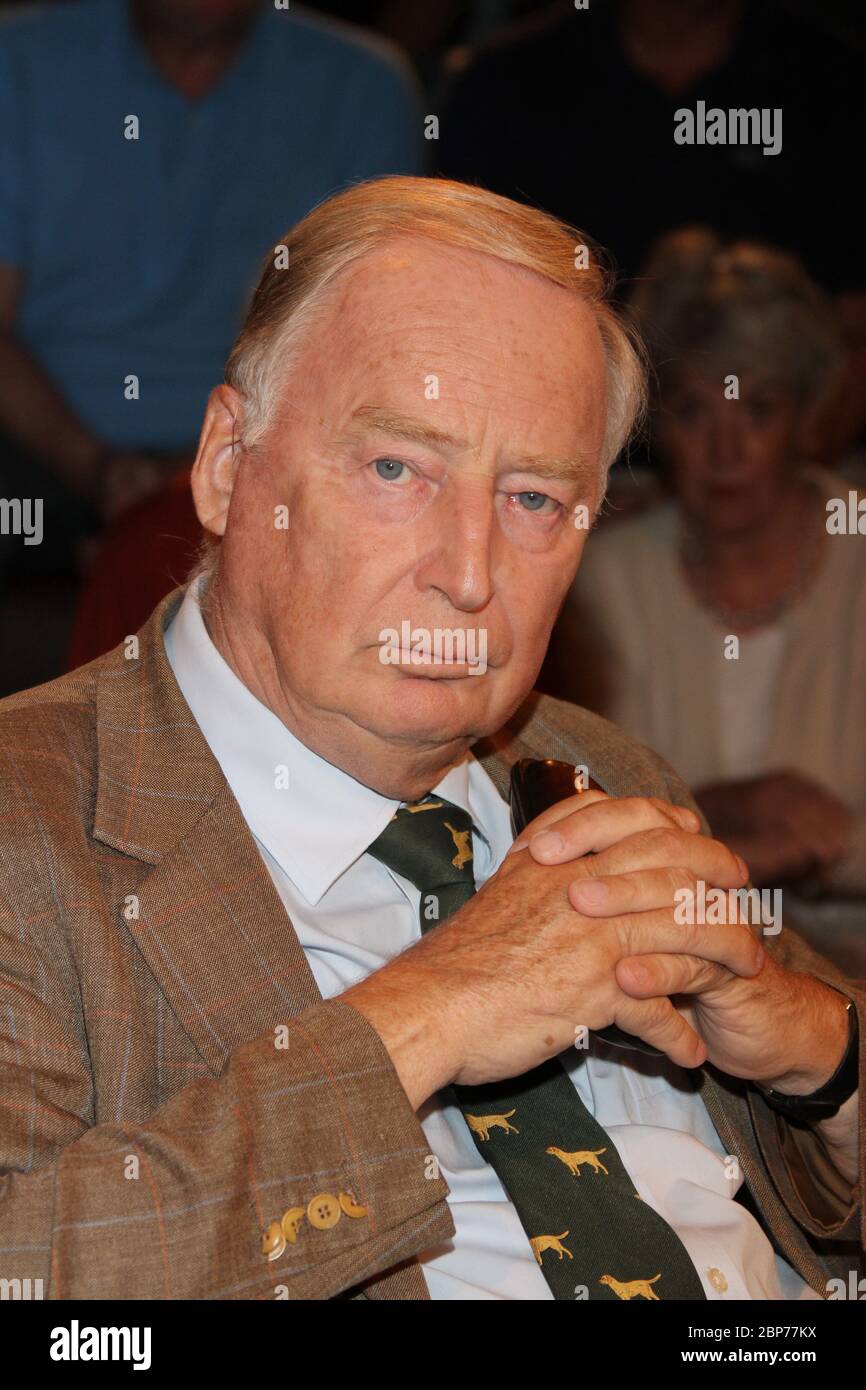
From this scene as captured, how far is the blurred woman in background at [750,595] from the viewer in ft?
11.1

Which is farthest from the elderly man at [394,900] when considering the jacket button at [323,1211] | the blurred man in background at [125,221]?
the blurred man in background at [125,221]

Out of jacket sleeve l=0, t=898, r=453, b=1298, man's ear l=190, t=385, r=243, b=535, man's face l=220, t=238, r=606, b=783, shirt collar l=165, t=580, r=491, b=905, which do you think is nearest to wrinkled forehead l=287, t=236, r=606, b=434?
man's face l=220, t=238, r=606, b=783

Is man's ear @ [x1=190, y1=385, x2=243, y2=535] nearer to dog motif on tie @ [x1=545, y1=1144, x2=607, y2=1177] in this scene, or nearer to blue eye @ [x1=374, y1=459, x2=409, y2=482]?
blue eye @ [x1=374, y1=459, x2=409, y2=482]

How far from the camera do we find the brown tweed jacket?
1.17m

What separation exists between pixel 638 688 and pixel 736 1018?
6.37 feet

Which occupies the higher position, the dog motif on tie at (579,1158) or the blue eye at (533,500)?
the blue eye at (533,500)

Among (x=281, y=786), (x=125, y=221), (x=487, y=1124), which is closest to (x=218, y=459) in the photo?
(x=281, y=786)

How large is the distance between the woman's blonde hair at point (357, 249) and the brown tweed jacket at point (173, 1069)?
0.87ft

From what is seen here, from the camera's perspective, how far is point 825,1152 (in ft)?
5.46

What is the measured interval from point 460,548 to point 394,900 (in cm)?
35

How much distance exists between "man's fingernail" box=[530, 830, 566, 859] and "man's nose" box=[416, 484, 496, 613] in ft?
0.69

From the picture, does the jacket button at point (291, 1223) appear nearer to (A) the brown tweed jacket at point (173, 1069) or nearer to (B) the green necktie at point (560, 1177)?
(A) the brown tweed jacket at point (173, 1069)
